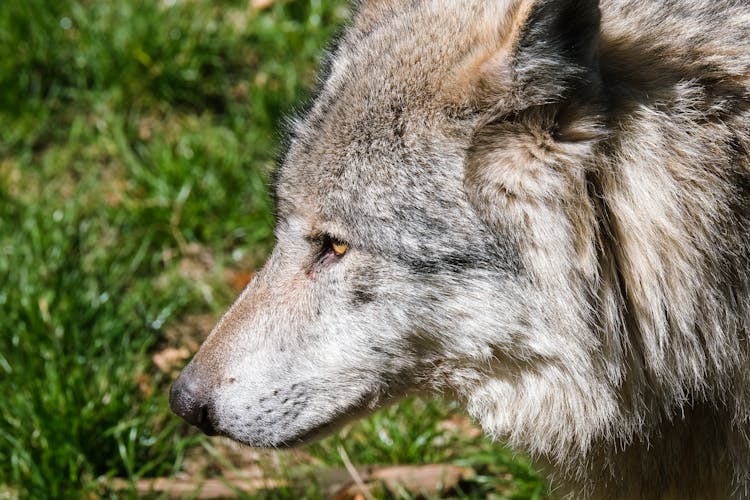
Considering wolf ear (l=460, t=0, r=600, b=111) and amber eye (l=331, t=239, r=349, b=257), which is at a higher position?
wolf ear (l=460, t=0, r=600, b=111)

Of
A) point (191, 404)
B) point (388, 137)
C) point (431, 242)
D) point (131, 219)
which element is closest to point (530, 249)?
point (431, 242)

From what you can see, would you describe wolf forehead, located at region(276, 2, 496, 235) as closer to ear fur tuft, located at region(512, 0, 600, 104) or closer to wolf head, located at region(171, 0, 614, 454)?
wolf head, located at region(171, 0, 614, 454)

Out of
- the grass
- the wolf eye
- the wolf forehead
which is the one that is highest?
the wolf forehead

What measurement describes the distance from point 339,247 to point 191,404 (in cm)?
72

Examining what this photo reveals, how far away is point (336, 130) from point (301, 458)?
1.84 m

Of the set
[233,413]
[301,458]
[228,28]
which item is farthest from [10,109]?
[233,413]

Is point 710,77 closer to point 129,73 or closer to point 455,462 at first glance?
point 455,462

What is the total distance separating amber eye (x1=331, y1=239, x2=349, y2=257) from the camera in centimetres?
266

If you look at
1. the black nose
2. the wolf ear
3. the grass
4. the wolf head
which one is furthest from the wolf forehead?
the grass

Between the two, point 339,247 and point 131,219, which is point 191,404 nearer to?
point 339,247

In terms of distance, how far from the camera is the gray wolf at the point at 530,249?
7.67 feet

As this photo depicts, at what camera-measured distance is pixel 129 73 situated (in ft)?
18.2

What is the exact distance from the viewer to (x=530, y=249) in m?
2.42

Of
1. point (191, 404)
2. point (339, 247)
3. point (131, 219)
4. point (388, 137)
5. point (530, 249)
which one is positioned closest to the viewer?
point (530, 249)
